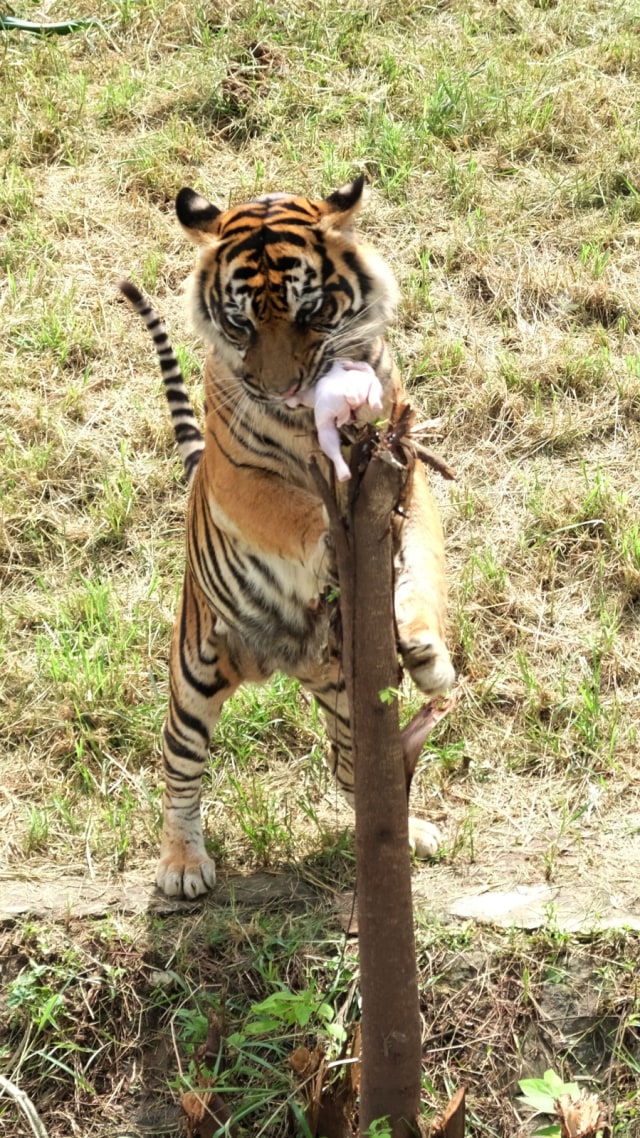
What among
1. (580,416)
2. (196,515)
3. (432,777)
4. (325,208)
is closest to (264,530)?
(196,515)

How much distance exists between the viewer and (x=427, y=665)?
9.95 feet

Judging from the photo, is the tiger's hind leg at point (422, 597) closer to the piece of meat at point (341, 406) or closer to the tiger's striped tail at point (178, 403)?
the piece of meat at point (341, 406)

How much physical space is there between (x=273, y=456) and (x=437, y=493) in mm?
2000

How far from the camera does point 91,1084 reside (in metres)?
3.75

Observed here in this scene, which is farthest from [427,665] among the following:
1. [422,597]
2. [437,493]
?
[437,493]

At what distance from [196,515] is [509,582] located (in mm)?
1455

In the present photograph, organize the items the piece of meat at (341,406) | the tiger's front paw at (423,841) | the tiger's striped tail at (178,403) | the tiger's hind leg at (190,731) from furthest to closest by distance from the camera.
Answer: the tiger's striped tail at (178,403) < the tiger's front paw at (423,841) < the tiger's hind leg at (190,731) < the piece of meat at (341,406)

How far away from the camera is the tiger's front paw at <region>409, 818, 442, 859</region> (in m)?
4.11

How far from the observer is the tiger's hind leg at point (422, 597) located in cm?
303

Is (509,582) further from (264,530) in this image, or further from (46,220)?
(46,220)

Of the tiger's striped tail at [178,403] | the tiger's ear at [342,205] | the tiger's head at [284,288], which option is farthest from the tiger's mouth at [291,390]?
the tiger's striped tail at [178,403]

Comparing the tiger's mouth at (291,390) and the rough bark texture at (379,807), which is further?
the tiger's mouth at (291,390)

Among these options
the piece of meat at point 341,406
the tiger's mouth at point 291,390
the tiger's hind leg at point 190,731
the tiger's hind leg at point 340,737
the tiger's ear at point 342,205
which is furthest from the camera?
the tiger's hind leg at point 190,731

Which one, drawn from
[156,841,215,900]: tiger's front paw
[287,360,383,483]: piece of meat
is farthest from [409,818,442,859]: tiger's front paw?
[287,360,383,483]: piece of meat
